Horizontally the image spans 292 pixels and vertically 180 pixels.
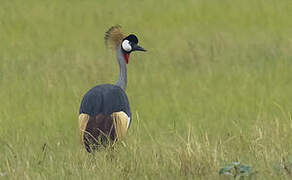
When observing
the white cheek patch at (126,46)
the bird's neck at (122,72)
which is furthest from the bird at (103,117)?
the white cheek patch at (126,46)

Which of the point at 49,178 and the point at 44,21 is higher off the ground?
the point at 44,21

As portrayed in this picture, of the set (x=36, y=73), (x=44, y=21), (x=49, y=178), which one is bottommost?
(x=49, y=178)

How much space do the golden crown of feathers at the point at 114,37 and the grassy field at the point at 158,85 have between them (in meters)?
0.94

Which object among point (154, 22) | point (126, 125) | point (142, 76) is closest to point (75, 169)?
point (126, 125)

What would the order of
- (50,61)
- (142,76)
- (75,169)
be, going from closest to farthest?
(75,169) < (142,76) < (50,61)

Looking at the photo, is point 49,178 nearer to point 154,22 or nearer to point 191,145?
point 191,145

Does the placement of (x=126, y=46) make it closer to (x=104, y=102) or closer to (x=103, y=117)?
(x=104, y=102)

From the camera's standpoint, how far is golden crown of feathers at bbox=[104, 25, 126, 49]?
8727 millimetres

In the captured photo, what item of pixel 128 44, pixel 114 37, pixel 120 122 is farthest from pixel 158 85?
pixel 120 122

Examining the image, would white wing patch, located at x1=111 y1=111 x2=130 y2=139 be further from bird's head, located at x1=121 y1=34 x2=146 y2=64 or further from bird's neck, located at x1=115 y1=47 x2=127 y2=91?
bird's head, located at x1=121 y1=34 x2=146 y2=64

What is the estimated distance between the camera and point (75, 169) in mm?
7051

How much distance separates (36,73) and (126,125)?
15.2 ft

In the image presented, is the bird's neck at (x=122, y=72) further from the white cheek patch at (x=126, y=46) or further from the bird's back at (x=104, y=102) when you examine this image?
the bird's back at (x=104, y=102)

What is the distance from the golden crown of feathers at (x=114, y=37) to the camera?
28.6ft
